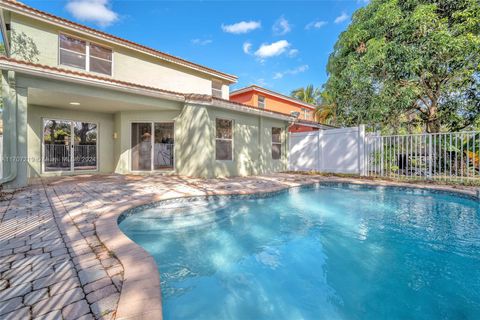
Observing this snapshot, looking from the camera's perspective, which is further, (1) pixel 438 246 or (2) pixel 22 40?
(2) pixel 22 40

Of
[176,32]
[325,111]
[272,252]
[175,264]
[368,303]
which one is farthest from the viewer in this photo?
[325,111]

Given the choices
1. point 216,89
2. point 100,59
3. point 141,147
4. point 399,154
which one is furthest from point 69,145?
point 399,154

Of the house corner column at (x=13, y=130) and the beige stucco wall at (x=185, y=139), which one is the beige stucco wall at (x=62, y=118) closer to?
the beige stucco wall at (x=185, y=139)

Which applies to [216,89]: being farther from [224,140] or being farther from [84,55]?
[84,55]

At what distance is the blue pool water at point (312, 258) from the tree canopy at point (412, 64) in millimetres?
6036

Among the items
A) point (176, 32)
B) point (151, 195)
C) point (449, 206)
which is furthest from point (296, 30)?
point (151, 195)

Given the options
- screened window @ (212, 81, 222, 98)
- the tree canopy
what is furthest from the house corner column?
the tree canopy

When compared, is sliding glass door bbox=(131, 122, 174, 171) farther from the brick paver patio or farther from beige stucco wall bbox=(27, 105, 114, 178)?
the brick paver patio

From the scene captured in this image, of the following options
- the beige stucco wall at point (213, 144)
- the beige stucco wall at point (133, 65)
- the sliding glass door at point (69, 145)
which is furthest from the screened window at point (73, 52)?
the beige stucco wall at point (213, 144)

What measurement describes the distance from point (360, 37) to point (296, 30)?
8.26 metres

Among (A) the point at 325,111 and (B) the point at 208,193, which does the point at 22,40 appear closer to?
(B) the point at 208,193

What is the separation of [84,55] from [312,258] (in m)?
11.0

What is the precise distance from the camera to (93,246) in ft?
9.10

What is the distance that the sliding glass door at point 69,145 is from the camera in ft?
29.7
